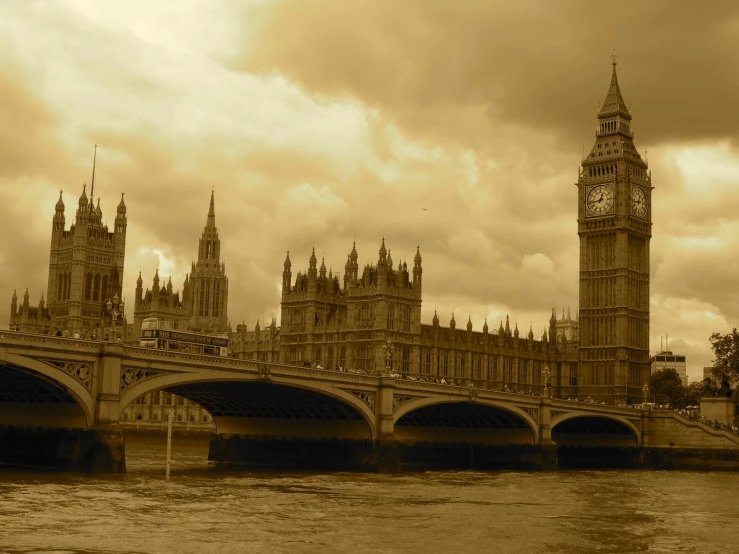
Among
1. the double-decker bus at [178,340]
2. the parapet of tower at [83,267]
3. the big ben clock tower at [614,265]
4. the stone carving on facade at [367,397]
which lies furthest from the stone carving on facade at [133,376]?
the parapet of tower at [83,267]

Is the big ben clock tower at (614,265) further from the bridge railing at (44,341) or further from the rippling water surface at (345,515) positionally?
the bridge railing at (44,341)

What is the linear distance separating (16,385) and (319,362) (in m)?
55.7

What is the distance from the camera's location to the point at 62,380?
48.8 m

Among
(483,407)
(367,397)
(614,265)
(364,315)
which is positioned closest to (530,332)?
(614,265)

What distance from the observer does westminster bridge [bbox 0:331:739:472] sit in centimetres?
4962

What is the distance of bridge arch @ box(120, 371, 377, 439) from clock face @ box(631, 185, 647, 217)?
63654mm

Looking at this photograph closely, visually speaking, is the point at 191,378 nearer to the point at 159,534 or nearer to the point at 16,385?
the point at 16,385

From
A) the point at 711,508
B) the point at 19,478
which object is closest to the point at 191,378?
the point at 19,478

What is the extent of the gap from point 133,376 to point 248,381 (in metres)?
7.36

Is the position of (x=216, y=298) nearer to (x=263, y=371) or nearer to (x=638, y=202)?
(x=638, y=202)

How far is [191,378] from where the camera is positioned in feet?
177

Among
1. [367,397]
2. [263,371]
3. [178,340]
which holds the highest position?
[178,340]

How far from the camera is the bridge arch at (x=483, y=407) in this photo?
2635 inches

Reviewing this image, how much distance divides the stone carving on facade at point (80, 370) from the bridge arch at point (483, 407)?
834 inches
